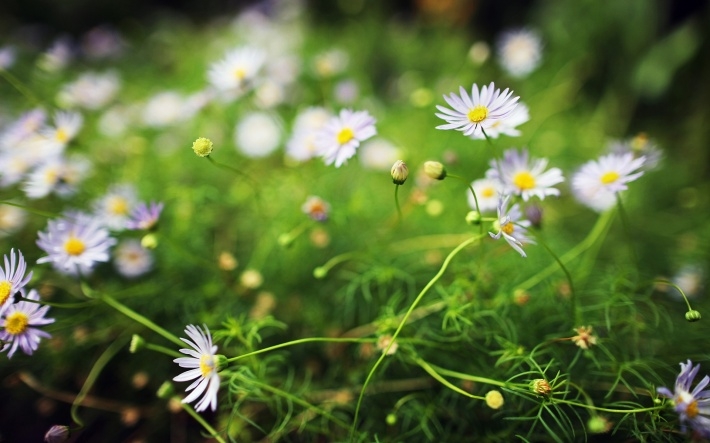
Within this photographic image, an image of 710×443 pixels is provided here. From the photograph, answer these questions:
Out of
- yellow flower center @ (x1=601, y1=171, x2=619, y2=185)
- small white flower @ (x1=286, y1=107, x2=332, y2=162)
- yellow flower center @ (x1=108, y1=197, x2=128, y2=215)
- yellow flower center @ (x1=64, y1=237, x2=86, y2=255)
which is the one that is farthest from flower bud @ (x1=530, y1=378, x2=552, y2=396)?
yellow flower center @ (x1=108, y1=197, x2=128, y2=215)

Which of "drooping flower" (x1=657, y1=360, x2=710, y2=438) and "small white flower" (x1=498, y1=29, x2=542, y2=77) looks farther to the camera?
"small white flower" (x1=498, y1=29, x2=542, y2=77)

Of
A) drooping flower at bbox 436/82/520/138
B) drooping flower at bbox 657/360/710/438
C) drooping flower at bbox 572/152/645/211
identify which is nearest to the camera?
drooping flower at bbox 657/360/710/438

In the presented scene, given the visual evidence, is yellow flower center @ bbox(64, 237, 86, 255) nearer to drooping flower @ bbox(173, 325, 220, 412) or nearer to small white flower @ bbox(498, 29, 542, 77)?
drooping flower @ bbox(173, 325, 220, 412)

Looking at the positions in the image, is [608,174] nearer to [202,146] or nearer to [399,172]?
[399,172]

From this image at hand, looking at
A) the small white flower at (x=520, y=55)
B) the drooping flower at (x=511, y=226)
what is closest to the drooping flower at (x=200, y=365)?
the drooping flower at (x=511, y=226)

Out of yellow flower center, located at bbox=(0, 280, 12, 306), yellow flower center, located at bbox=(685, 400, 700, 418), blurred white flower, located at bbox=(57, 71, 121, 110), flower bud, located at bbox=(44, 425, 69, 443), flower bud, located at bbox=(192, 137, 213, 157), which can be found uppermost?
flower bud, located at bbox=(192, 137, 213, 157)
